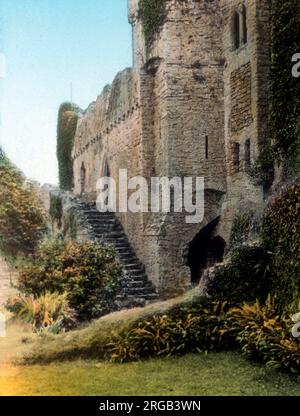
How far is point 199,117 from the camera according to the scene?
13.4 meters

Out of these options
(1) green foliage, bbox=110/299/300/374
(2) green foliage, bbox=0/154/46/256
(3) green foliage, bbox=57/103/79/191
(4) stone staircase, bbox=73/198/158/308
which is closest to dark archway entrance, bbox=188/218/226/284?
(4) stone staircase, bbox=73/198/158/308

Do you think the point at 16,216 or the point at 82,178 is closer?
the point at 16,216

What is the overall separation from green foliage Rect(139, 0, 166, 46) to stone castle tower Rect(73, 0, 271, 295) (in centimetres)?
12

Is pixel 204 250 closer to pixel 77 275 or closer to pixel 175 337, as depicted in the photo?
pixel 77 275

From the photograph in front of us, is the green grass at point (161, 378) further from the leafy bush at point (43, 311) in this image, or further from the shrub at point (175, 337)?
the leafy bush at point (43, 311)

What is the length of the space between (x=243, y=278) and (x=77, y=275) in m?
2.92

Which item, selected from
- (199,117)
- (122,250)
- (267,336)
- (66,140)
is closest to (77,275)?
(122,250)

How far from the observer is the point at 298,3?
1105 centimetres

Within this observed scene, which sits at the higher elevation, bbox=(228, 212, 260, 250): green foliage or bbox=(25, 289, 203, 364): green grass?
bbox=(228, 212, 260, 250): green foliage

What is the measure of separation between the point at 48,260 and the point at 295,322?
184 inches

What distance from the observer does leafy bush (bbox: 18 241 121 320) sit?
11.6 m

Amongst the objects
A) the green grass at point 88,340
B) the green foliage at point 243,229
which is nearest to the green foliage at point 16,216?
the green grass at point 88,340

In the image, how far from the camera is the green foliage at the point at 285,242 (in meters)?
9.79

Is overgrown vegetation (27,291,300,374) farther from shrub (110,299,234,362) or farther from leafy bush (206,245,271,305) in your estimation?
leafy bush (206,245,271,305)
